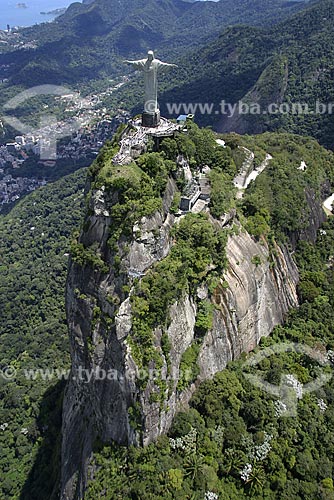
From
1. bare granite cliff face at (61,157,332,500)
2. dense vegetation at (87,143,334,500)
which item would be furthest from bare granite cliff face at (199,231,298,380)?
dense vegetation at (87,143,334,500)

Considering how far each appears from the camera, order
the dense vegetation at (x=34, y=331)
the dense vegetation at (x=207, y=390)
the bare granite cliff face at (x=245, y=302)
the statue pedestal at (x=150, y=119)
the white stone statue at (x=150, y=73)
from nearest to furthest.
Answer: the dense vegetation at (x=207, y=390) → the white stone statue at (x=150, y=73) → the bare granite cliff face at (x=245, y=302) → the statue pedestal at (x=150, y=119) → the dense vegetation at (x=34, y=331)

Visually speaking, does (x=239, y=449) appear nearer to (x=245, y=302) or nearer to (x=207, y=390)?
(x=207, y=390)

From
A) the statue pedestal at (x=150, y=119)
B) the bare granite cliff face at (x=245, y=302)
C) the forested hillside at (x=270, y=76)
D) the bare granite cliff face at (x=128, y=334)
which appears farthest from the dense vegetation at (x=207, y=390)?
the forested hillside at (x=270, y=76)

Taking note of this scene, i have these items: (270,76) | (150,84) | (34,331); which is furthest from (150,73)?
(270,76)

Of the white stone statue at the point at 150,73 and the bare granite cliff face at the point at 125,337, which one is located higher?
the white stone statue at the point at 150,73

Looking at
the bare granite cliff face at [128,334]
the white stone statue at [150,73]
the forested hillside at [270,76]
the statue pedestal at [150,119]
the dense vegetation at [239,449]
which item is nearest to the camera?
the dense vegetation at [239,449]

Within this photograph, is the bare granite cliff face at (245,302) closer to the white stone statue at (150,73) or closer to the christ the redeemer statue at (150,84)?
the christ the redeemer statue at (150,84)

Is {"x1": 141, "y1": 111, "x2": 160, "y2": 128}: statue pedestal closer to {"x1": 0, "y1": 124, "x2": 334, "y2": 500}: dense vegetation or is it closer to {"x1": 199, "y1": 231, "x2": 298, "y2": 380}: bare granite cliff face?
{"x1": 0, "y1": 124, "x2": 334, "y2": 500}: dense vegetation
